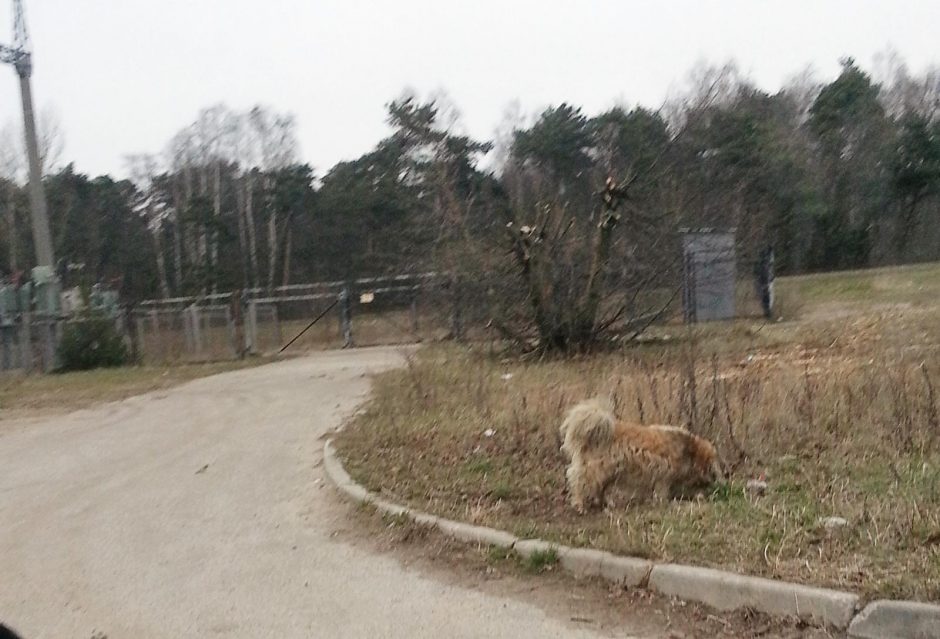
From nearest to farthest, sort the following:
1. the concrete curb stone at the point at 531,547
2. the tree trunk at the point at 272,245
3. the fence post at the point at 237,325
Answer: the concrete curb stone at the point at 531,547, the fence post at the point at 237,325, the tree trunk at the point at 272,245

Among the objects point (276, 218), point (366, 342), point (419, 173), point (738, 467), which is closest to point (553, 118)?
point (419, 173)

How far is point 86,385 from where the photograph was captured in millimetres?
22156

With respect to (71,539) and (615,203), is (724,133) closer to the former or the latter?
(615,203)

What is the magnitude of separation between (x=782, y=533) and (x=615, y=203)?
39.8 ft

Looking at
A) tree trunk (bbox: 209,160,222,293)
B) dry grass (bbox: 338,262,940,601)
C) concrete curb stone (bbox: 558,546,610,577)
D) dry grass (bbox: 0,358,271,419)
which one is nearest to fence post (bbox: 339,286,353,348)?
dry grass (bbox: 0,358,271,419)

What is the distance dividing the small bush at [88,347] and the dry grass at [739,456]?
1573 centimetres

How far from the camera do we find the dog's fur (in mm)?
7129

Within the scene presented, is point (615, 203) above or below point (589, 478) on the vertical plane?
above

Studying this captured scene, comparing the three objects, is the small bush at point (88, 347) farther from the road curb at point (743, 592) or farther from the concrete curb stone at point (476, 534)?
the road curb at point (743, 592)

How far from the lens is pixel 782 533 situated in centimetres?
588

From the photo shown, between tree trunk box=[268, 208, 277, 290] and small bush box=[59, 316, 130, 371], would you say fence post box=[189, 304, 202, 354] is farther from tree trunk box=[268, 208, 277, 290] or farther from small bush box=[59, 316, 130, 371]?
tree trunk box=[268, 208, 277, 290]

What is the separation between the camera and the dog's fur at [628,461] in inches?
281

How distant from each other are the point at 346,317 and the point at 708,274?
39.5ft

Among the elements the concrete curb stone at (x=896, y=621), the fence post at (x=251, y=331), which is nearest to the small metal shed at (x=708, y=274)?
the fence post at (x=251, y=331)
